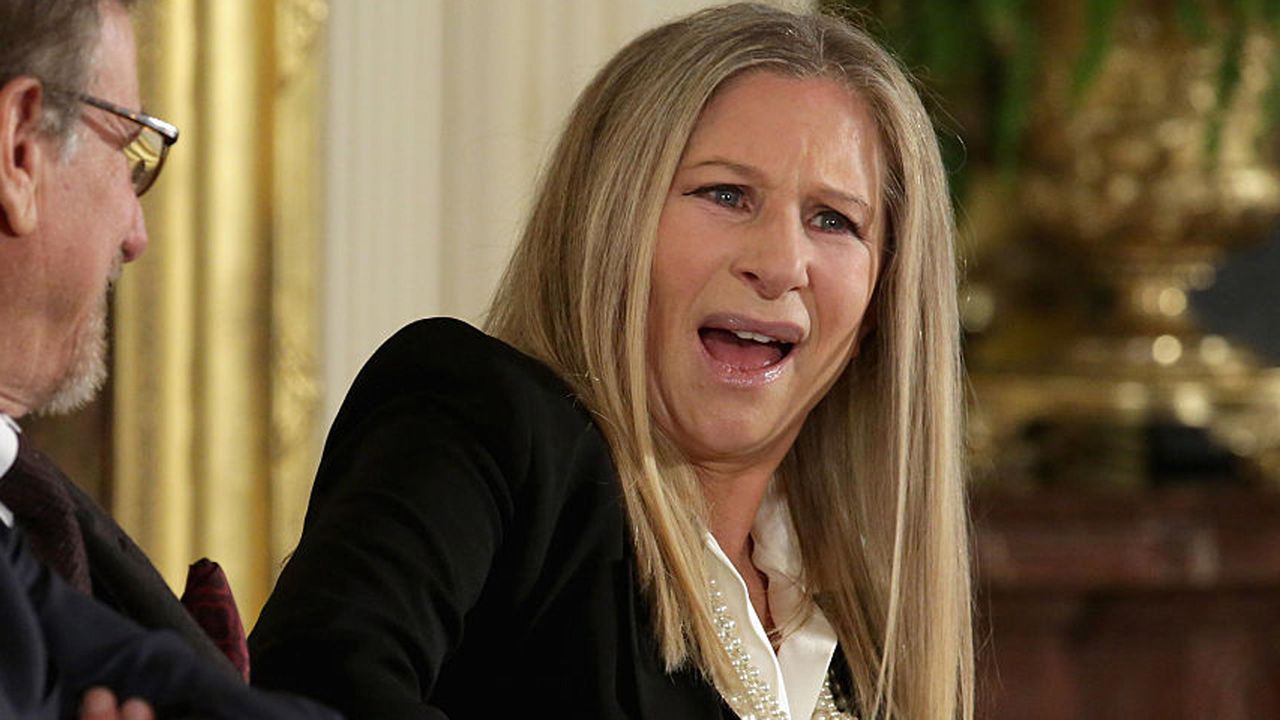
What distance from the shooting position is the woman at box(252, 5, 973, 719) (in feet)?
4.26

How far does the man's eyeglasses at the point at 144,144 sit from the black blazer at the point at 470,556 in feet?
0.79

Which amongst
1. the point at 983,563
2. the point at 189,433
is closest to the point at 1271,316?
the point at 983,563

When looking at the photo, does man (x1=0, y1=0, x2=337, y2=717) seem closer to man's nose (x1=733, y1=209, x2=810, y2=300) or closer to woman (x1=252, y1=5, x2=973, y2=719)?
woman (x1=252, y1=5, x2=973, y2=719)

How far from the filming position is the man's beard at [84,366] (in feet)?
Result: 3.50

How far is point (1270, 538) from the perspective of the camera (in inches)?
139

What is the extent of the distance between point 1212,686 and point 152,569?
9.44 ft

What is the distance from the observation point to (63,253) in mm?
1043

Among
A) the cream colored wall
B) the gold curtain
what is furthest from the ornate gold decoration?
the gold curtain

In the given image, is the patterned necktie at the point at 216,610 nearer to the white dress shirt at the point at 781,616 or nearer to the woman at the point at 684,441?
the woman at the point at 684,441

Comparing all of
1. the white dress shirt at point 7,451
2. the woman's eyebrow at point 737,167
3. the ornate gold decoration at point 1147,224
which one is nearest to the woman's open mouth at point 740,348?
the woman's eyebrow at point 737,167

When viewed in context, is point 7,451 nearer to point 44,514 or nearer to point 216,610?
point 44,514

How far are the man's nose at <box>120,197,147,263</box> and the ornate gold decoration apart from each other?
2840 millimetres

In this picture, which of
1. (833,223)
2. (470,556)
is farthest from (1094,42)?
(470,556)

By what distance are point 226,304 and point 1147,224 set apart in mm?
1781
